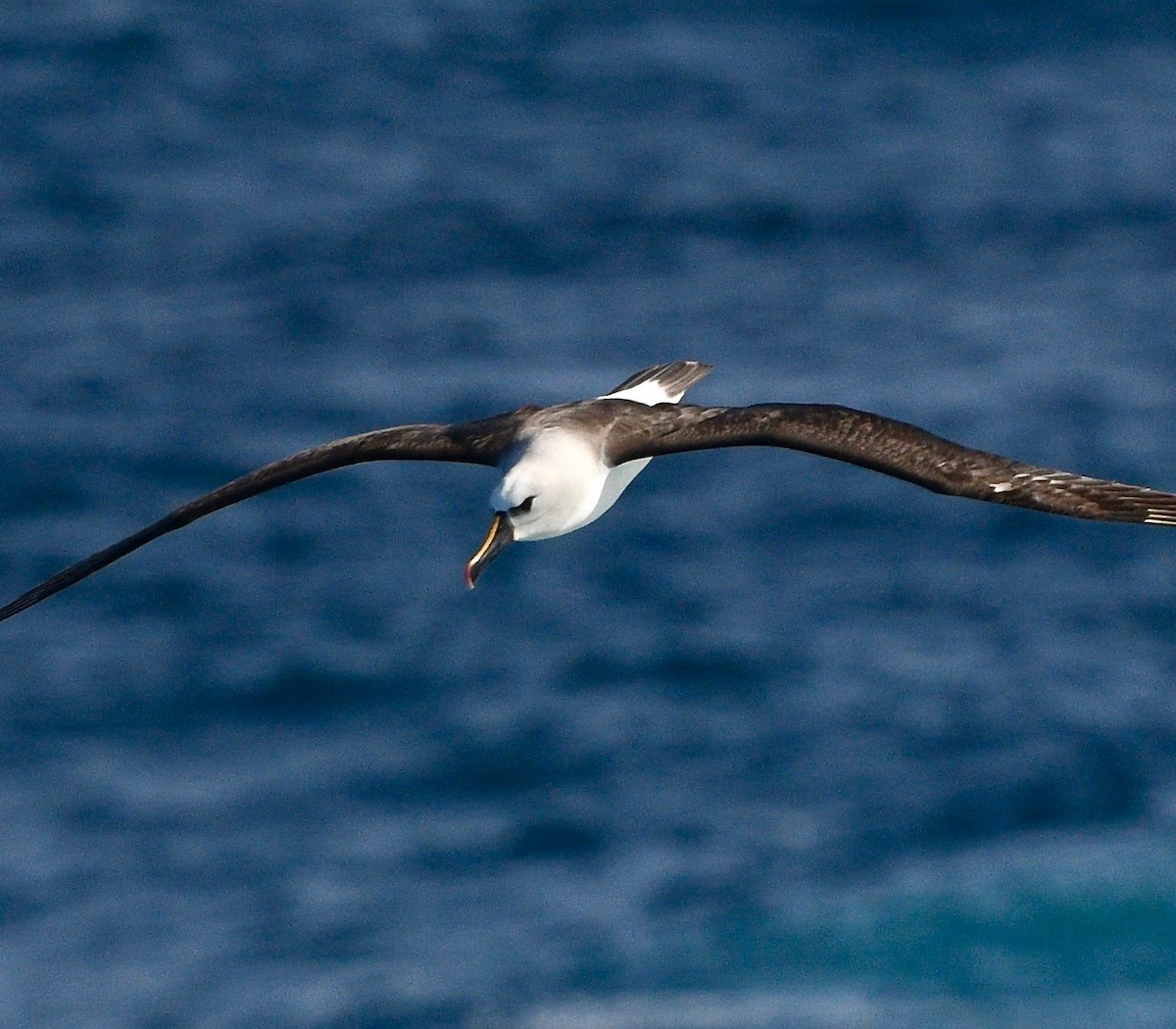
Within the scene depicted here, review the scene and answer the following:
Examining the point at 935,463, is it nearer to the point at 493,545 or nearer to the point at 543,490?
the point at 543,490

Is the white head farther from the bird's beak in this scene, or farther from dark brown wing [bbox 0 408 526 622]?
dark brown wing [bbox 0 408 526 622]

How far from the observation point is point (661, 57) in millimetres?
44250

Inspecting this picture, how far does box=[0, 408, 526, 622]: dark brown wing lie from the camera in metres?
17.2

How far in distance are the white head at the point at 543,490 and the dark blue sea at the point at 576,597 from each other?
15199 mm

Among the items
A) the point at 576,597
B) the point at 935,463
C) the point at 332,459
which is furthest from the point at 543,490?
the point at 576,597

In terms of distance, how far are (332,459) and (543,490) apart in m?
1.59

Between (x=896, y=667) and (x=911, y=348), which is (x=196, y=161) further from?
(x=896, y=667)

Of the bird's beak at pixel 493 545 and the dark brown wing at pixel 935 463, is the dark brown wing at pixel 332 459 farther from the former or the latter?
the dark brown wing at pixel 935 463

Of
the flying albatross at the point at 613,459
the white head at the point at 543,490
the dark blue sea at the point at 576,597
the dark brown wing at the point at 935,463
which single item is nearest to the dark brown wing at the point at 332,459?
the flying albatross at the point at 613,459

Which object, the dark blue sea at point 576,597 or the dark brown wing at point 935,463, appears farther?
the dark blue sea at point 576,597

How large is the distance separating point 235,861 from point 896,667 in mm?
9485

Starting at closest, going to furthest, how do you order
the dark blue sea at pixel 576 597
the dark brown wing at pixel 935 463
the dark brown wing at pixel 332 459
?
the dark brown wing at pixel 935 463 → the dark brown wing at pixel 332 459 → the dark blue sea at pixel 576 597

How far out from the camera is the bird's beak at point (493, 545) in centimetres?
1692

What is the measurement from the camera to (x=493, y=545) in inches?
678
